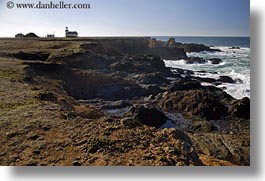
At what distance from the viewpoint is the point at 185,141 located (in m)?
6.35

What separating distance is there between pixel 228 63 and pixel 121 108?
104 inches

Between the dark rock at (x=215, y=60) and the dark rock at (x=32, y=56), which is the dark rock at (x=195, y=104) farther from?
the dark rock at (x=32, y=56)

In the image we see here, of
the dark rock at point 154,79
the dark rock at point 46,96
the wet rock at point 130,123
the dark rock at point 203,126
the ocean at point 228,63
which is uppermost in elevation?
the ocean at point 228,63

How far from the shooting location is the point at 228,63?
7.66 meters

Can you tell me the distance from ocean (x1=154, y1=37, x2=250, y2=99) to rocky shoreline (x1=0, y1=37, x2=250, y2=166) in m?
0.17

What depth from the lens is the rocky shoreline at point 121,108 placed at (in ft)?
19.1

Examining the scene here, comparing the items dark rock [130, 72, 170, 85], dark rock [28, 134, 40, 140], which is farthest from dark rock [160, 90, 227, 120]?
dark rock [28, 134, 40, 140]

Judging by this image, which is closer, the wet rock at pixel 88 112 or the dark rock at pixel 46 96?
the wet rock at pixel 88 112

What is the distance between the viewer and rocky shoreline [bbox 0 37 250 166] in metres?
5.83

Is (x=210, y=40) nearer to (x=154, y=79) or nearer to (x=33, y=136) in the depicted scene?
(x=154, y=79)

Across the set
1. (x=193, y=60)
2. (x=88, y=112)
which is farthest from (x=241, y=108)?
(x=88, y=112)

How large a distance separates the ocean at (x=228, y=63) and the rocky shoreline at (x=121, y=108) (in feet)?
0.56

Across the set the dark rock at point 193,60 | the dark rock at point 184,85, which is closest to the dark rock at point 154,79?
the dark rock at point 184,85

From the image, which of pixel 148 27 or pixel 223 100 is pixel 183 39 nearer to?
pixel 148 27
